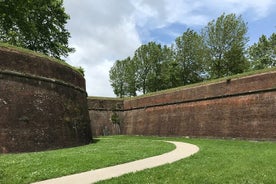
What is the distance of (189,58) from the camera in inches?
1655

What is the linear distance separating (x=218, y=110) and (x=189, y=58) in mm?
21367

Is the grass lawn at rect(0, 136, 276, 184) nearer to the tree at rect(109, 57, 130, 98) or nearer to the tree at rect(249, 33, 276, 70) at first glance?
the tree at rect(249, 33, 276, 70)

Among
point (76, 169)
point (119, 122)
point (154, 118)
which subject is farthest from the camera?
point (119, 122)

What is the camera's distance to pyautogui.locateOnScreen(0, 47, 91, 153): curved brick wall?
42.8 feet

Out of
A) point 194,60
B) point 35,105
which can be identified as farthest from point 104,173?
point 194,60

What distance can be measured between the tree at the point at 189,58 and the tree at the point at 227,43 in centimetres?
344

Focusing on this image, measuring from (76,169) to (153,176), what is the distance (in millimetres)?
2244

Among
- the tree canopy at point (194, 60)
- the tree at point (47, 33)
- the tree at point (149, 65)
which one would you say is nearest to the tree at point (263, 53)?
the tree canopy at point (194, 60)

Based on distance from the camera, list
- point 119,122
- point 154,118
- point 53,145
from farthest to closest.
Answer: point 119,122
point 154,118
point 53,145

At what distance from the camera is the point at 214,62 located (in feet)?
123

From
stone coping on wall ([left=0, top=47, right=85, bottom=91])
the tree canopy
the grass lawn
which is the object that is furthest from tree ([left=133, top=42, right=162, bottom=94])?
the grass lawn

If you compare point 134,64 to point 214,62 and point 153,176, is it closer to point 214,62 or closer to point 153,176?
point 214,62

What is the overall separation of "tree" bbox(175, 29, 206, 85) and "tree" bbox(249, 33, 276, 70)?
27.7ft

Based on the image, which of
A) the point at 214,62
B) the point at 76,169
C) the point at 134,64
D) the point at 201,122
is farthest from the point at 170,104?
the point at 134,64
